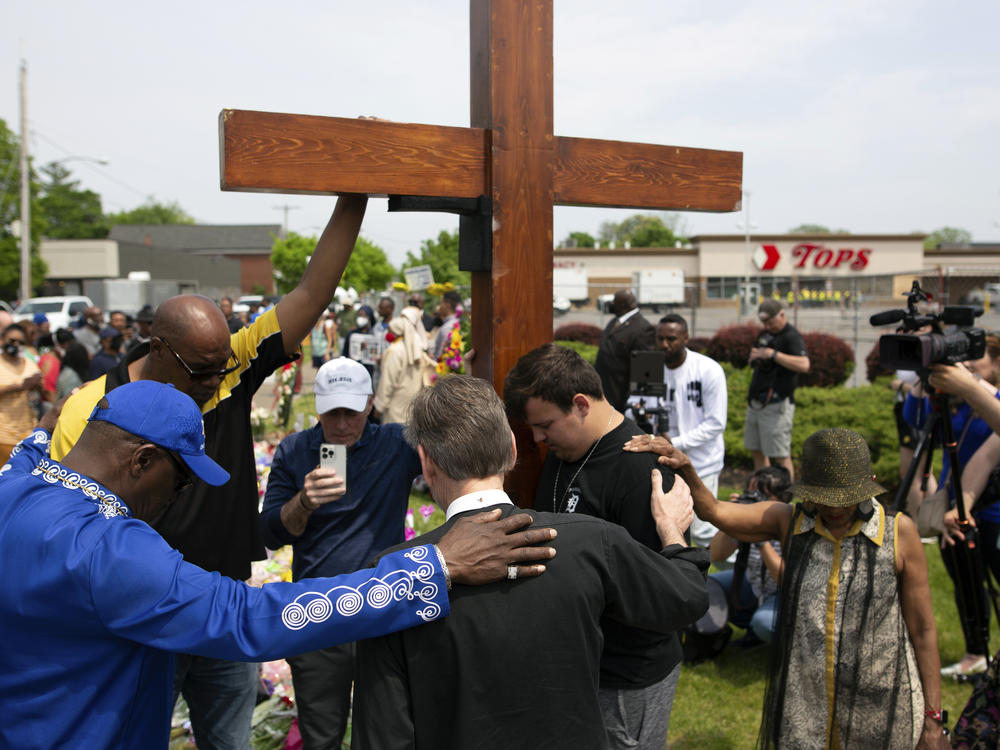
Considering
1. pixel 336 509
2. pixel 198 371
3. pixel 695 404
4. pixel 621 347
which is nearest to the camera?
pixel 198 371

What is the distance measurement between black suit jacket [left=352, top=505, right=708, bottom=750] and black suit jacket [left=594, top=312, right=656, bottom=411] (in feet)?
16.6

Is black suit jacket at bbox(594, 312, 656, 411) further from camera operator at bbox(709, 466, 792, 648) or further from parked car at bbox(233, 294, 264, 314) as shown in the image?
parked car at bbox(233, 294, 264, 314)

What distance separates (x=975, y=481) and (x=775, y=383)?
11.3 ft

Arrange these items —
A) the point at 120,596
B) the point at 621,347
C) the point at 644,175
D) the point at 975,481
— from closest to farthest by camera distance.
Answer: the point at 120,596 < the point at 644,175 < the point at 975,481 < the point at 621,347

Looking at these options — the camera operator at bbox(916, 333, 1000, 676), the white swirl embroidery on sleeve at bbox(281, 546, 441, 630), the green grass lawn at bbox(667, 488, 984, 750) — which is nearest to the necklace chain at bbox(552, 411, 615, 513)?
the white swirl embroidery on sleeve at bbox(281, 546, 441, 630)

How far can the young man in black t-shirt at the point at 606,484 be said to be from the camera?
2248 mm

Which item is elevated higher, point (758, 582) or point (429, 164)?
point (429, 164)

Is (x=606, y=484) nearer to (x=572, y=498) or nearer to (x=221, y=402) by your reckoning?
(x=572, y=498)

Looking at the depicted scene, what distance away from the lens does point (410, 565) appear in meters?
1.58

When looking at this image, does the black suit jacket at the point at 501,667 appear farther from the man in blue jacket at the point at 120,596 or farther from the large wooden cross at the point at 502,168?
the large wooden cross at the point at 502,168

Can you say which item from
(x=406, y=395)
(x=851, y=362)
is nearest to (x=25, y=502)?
(x=406, y=395)

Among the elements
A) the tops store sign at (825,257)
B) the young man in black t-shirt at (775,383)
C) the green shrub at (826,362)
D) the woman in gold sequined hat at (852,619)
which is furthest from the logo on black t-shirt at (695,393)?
Answer: the tops store sign at (825,257)

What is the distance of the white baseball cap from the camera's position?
9.55 feet

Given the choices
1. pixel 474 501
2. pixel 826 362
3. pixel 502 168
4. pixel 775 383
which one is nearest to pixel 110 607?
pixel 474 501
